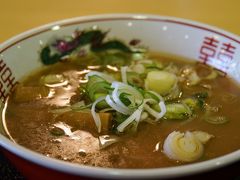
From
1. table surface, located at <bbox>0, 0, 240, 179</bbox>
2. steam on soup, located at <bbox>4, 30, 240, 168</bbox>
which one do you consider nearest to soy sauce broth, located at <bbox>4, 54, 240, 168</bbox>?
steam on soup, located at <bbox>4, 30, 240, 168</bbox>

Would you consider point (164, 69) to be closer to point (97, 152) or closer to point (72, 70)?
point (72, 70)

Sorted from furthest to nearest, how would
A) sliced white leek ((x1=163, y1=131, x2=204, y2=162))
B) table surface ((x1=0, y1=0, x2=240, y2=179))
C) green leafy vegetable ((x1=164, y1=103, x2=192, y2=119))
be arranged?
table surface ((x1=0, y1=0, x2=240, y2=179)), green leafy vegetable ((x1=164, y1=103, x2=192, y2=119)), sliced white leek ((x1=163, y1=131, x2=204, y2=162))

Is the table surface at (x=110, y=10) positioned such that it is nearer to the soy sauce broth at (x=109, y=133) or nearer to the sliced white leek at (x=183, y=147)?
the soy sauce broth at (x=109, y=133)

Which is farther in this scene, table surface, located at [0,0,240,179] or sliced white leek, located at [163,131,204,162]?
table surface, located at [0,0,240,179]

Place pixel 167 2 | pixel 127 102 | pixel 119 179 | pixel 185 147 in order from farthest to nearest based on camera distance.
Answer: pixel 167 2
pixel 127 102
pixel 185 147
pixel 119 179

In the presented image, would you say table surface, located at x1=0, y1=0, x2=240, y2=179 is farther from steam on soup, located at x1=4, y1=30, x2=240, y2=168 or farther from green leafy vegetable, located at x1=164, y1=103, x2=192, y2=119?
green leafy vegetable, located at x1=164, y1=103, x2=192, y2=119

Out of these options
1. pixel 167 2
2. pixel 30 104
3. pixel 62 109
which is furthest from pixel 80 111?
pixel 167 2

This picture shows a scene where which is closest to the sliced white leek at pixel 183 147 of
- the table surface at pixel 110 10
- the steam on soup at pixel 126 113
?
the steam on soup at pixel 126 113

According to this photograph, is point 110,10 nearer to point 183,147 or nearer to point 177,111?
point 177,111
